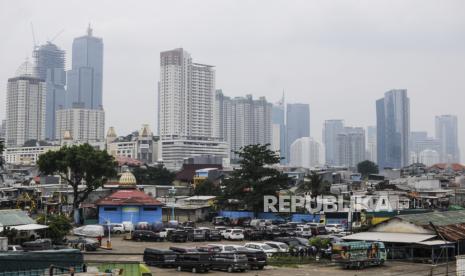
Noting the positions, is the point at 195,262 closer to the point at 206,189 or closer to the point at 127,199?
the point at 127,199

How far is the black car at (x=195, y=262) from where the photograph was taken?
98.9 feet

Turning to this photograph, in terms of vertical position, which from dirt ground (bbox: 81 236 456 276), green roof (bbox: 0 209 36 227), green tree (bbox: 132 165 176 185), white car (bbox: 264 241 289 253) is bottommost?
dirt ground (bbox: 81 236 456 276)

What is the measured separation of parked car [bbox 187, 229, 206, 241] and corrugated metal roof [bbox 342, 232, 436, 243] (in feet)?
39.8

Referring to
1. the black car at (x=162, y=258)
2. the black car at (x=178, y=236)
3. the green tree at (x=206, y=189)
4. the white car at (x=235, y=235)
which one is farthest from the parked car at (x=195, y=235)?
the green tree at (x=206, y=189)

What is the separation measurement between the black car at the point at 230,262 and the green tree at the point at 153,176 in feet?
275

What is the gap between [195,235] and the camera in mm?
46094

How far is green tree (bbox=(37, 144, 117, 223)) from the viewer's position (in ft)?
193

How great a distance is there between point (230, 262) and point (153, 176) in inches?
3383

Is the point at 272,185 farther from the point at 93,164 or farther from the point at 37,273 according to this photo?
the point at 37,273

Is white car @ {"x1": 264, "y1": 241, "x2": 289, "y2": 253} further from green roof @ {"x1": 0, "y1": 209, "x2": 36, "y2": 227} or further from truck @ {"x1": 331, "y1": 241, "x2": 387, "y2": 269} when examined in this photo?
green roof @ {"x1": 0, "y1": 209, "x2": 36, "y2": 227}

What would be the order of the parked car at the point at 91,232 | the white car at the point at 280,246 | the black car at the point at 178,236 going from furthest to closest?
1. the parked car at the point at 91,232
2. the black car at the point at 178,236
3. the white car at the point at 280,246

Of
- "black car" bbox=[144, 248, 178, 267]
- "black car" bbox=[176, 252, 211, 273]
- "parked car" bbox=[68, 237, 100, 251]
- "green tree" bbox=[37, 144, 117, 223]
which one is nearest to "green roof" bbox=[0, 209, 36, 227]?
"parked car" bbox=[68, 237, 100, 251]

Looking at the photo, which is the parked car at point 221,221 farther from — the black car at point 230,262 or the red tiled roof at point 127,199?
the black car at point 230,262

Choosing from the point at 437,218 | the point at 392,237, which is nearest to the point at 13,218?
the point at 392,237
